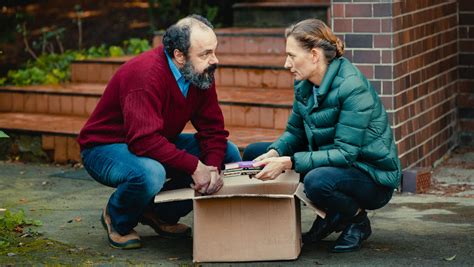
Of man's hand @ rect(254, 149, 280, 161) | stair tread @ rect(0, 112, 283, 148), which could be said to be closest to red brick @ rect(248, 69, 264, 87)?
stair tread @ rect(0, 112, 283, 148)

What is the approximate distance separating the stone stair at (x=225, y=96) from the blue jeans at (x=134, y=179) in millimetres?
1748

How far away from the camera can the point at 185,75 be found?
578 centimetres

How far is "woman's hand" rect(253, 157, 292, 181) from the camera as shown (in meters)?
5.59

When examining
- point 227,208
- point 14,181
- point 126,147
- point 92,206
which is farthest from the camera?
point 14,181

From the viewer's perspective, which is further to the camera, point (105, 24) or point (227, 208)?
point (105, 24)

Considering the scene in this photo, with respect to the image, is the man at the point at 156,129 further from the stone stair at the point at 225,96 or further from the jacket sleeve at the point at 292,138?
the stone stair at the point at 225,96

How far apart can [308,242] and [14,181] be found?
9.32 feet

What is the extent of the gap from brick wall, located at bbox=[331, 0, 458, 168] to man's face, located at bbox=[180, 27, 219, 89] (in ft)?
6.24

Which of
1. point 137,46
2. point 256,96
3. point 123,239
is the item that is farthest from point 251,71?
point 123,239

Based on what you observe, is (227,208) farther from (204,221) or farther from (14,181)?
(14,181)

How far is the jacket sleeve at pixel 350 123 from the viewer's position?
18.1 feet

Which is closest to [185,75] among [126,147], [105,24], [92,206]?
[126,147]

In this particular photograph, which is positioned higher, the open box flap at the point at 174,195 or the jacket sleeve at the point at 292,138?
the jacket sleeve at the point at 292,138

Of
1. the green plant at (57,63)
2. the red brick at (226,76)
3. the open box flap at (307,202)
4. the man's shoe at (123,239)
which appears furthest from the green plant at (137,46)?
the open box flap at (307,202)
